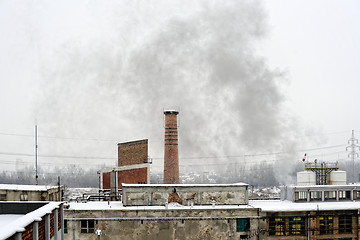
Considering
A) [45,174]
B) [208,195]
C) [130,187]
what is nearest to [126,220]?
[130,187]

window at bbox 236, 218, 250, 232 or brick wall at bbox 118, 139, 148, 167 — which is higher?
brick wall at bbox 118, 139, 148, 167

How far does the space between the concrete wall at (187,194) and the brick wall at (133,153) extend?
1063cm

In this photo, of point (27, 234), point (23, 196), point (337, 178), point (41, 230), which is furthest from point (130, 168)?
point (27, 234)

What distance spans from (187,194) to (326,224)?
11.9m

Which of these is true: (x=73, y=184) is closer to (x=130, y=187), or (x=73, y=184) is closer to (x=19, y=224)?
(x=130, y=187)

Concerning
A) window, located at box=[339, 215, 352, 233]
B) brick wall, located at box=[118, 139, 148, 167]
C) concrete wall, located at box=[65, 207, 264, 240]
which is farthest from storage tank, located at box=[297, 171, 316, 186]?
brick wall, located at box=[118, 139, 148, 167]

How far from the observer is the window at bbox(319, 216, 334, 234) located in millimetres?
30781

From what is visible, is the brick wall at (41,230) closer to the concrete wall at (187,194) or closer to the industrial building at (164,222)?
the industrial building at (164,222)

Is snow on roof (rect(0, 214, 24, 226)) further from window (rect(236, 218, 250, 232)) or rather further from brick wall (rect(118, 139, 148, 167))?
brick wall (rect(118, 139, 148, 167))

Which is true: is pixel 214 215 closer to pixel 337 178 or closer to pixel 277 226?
pixel 277 226

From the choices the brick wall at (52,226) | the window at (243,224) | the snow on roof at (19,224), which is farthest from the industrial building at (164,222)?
the snow on roof at (19,224)

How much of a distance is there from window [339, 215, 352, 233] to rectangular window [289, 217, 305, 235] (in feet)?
11.5

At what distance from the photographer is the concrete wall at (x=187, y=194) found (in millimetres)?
31312

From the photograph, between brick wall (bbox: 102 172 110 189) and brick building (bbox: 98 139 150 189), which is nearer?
brick building (bbox: 98 139 150 189)
